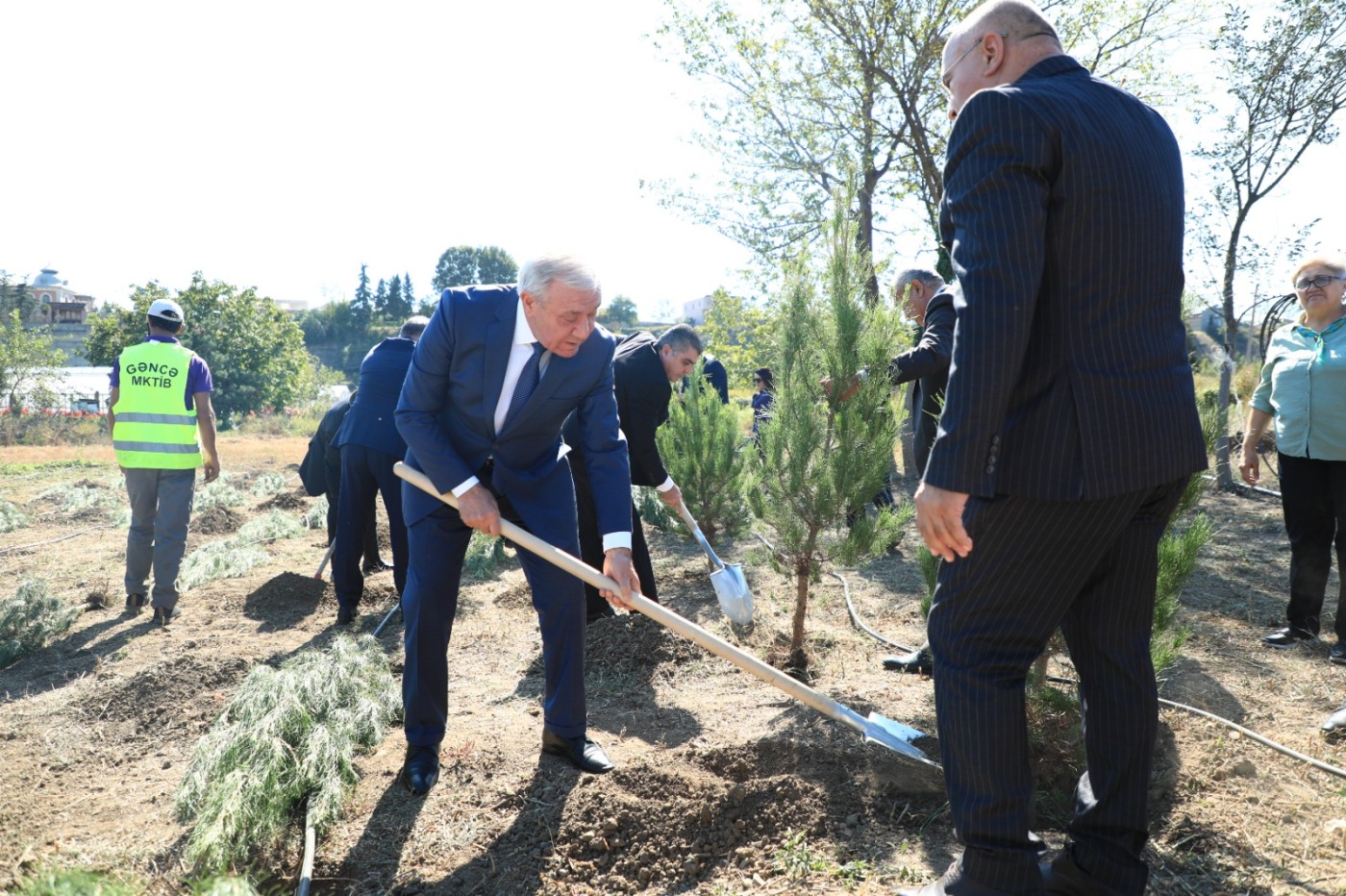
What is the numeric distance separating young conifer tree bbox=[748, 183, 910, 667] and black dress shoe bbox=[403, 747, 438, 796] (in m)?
1.82

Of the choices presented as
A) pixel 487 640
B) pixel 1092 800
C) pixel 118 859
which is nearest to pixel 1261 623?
pixel 1092 800

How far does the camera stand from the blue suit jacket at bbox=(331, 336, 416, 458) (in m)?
5.29

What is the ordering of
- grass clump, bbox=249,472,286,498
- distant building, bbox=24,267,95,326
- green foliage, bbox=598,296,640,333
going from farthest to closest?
green foliage, bbox=598,296,640,333 → distant building, bbox=24,267,95,326 → grass clump, bbox=249,472,286,498

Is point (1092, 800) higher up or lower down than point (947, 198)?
lower down

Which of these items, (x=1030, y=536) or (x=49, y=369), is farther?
(x=49, y=369)

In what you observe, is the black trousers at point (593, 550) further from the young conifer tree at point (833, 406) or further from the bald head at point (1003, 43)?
the bald head at point (1003, 43)

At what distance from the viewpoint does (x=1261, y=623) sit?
196 inches

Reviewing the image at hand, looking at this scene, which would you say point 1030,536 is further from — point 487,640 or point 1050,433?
point 487,640

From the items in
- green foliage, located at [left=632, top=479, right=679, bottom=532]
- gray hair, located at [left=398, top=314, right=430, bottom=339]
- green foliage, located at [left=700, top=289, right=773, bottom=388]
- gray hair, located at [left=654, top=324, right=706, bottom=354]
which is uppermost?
green foliage, located at [left=700, top=289, right=773, bottom=388]

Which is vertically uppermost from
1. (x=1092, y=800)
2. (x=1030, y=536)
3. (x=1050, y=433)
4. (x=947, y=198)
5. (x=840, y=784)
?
(x=947, y=198)

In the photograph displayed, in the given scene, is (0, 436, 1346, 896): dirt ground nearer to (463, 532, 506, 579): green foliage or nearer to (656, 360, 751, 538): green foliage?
(463, 532, 506, 579): green foliage

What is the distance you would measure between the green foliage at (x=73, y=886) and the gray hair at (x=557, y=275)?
6.42ft

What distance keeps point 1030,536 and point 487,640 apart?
12.8 ft

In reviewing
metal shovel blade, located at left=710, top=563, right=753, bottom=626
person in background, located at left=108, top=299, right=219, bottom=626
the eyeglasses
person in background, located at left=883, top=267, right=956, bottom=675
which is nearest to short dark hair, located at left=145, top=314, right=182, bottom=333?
person in background, located at left=108, top=299, right=219, bottom=626
